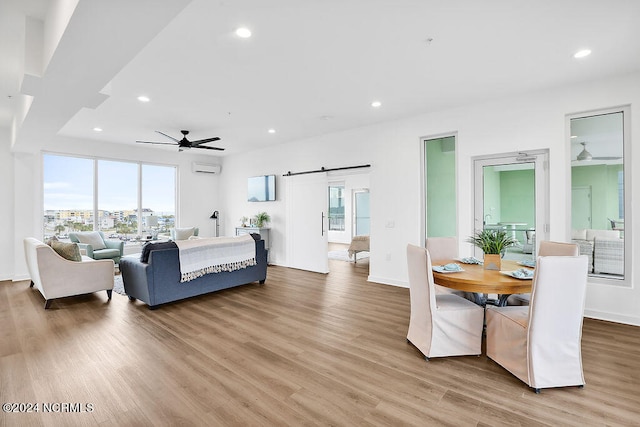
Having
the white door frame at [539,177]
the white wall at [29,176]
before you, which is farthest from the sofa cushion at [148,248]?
the white door frame at [539,177]

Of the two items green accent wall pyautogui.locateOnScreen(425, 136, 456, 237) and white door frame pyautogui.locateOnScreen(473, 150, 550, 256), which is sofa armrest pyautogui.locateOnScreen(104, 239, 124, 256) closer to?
green accent wall pyautogui.locateOnScreen(425, 136, 456, 237)

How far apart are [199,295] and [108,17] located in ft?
12.8

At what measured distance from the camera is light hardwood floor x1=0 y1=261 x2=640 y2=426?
198 centimetres

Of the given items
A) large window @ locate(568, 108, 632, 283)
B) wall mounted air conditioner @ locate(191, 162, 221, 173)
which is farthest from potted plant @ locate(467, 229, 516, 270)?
wall mounted air conditioner @ locate(191, 162, 221, 173)

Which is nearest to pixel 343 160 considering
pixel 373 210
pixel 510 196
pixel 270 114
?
pixel 373 210

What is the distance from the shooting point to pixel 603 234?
381 cm

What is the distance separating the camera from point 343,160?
602 cm

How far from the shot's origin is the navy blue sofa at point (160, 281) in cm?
403

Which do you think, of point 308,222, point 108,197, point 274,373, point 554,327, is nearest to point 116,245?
point 108,197

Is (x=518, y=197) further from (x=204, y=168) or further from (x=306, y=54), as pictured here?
(x=204, y=168)

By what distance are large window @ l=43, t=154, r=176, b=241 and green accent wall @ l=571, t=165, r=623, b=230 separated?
325 inches

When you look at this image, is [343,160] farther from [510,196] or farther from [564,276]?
[564,276]

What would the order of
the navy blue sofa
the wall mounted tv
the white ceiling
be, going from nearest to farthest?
the white ceiling → the navy blue sofa → the wall mounted tv

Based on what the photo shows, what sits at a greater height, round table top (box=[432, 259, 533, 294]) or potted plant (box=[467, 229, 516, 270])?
potted plant (box=[467, 229, 516, 270])
